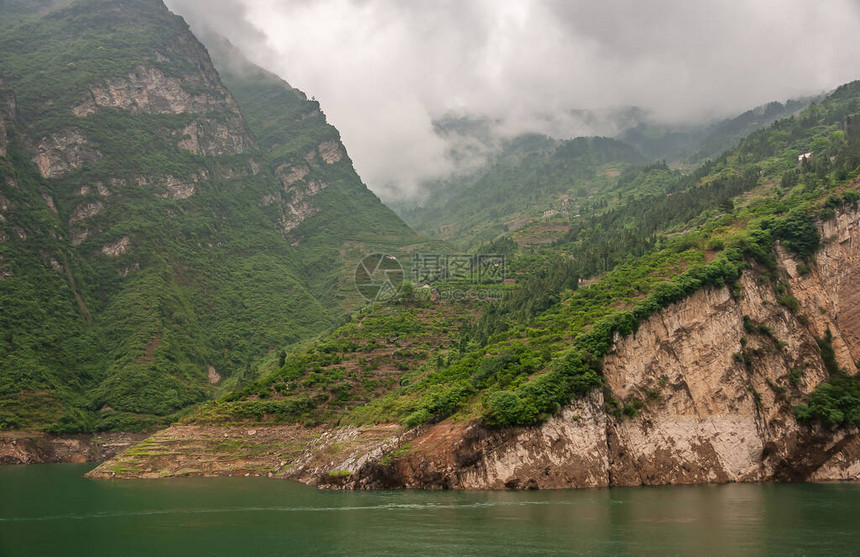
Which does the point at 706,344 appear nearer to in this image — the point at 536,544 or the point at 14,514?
the point at 536,544

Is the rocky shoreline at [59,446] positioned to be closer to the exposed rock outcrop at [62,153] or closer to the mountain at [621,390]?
the mountain at [621,390]

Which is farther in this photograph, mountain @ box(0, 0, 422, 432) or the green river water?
mountain @ box(0, 0, 422, 432)

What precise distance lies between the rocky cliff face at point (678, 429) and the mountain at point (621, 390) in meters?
0.16

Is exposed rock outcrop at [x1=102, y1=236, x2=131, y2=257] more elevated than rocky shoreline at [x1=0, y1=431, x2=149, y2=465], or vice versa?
exposed rock outcrop at [x1=102, y1=236, x2=131, y2=257]

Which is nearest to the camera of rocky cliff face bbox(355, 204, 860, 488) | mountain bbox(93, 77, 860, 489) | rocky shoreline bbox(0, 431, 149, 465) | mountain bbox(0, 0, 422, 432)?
rocky cliff face bbox(355, 204, 860, 488)

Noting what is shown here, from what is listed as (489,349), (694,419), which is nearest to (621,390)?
(694,419)

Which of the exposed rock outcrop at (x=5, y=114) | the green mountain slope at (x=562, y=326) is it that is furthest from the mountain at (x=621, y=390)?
the exposed rock outcrop at (x=5, y=114)

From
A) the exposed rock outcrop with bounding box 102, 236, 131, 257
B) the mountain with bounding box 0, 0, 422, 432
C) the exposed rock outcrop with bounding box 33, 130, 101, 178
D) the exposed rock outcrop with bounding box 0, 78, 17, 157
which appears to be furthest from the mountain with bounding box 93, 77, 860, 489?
the exposed rock outcrop with bounding box 33, 130, 101, 178

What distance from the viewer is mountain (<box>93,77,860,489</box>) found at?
194ft

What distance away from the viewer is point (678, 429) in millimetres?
62594

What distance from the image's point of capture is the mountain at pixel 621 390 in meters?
59.2

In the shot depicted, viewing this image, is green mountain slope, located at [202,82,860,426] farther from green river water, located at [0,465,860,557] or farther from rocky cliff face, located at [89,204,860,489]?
green river water, located at [0,465,860,557]

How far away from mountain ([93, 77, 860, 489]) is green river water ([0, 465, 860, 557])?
3.86 m

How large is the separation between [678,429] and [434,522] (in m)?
33.0
